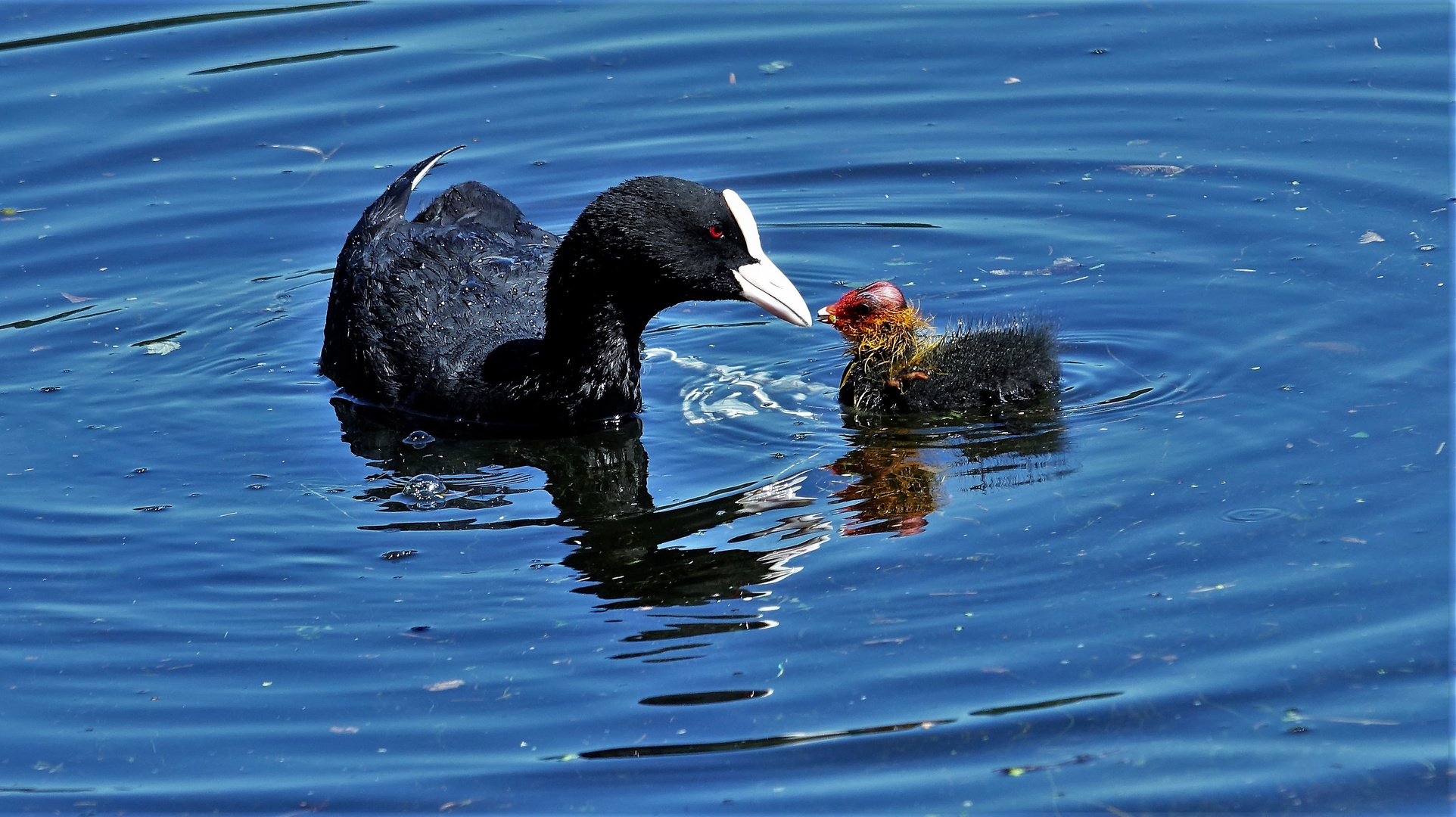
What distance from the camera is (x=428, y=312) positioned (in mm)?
7113

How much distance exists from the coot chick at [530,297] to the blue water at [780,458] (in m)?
0.24

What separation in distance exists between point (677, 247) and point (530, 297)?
1134mm

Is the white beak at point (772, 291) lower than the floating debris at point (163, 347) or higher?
higher

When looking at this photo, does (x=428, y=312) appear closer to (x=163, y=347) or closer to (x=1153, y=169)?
(x=163, y=347)


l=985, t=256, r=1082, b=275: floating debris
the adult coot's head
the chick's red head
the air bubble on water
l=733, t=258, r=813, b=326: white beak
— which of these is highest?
the adult coot's head

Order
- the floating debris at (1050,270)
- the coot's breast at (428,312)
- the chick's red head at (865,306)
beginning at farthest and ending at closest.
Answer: the floating debris at (1050,270) → the coot's breast at (428,312) → the chick's red head at (865,306)

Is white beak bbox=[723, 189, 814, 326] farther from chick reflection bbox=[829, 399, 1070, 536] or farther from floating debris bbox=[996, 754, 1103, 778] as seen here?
floating debris bbox=[996, 754, 1103, 778]

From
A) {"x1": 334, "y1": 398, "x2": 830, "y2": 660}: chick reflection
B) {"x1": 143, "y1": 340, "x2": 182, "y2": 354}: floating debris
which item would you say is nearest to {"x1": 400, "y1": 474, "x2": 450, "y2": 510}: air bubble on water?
{"x1": 334, "y1": 398, "x2": 830, "y2": 660}: chick reflection

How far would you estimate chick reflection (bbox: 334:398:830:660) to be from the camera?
5.37 metres

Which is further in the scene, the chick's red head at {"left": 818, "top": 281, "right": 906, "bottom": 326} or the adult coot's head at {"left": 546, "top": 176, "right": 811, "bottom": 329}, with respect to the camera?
the chick's red head at {"left": 818, "top": 281, "right": 906, "bottom": 326}

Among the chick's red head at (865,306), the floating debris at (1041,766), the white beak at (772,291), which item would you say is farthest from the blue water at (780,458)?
the white beak at (772,291)

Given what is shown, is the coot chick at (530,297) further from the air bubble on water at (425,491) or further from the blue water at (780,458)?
the air bubble on water at (425,491)

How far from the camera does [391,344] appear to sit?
7156 mm

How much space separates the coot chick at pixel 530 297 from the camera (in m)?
6.43
